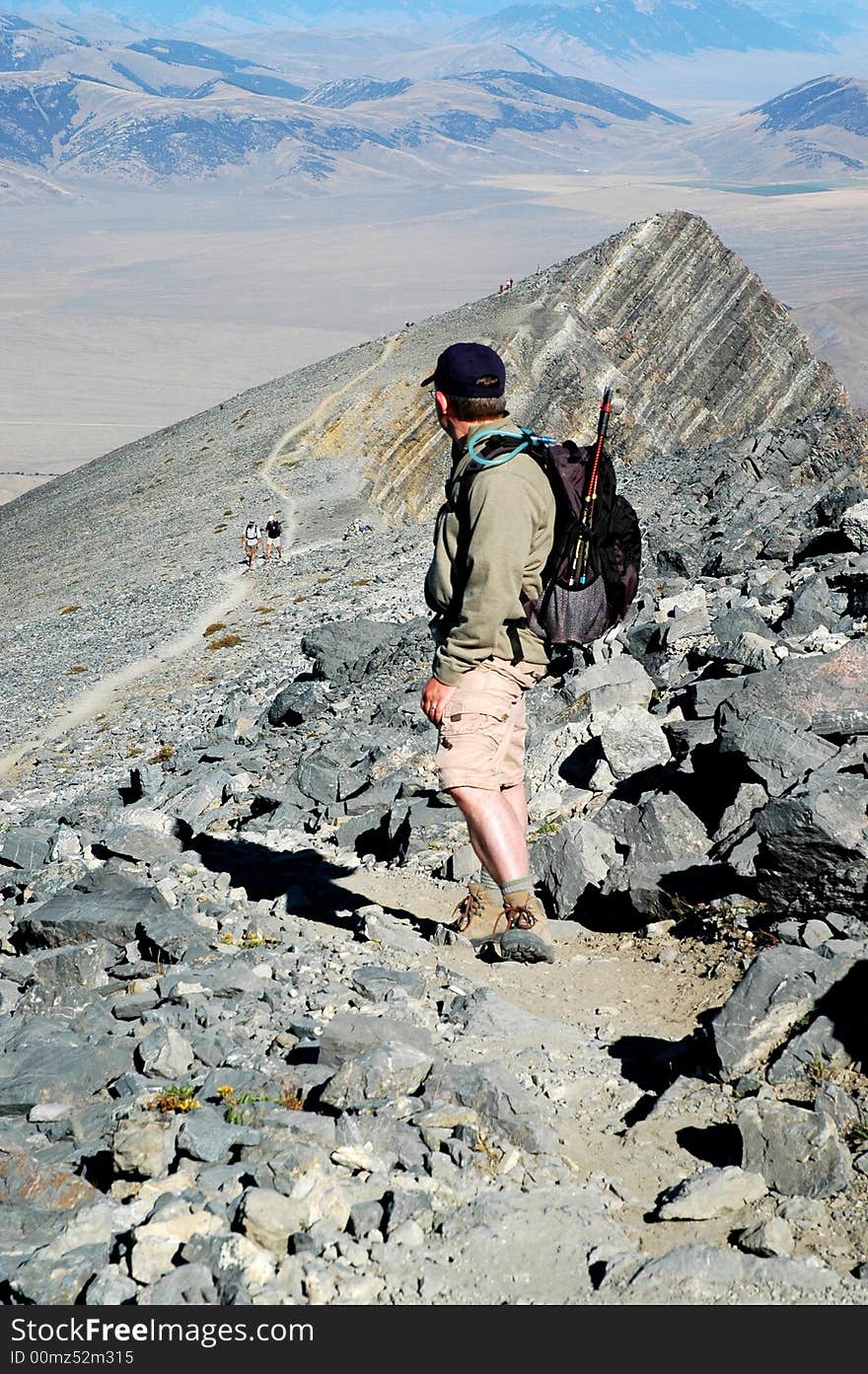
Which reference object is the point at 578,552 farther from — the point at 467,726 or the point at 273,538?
the point at 273,538

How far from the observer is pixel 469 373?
641 centimetres

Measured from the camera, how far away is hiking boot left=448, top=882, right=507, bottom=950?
7.20 m

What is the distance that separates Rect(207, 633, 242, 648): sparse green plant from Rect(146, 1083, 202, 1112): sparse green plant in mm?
20601

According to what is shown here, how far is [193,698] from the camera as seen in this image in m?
22.4

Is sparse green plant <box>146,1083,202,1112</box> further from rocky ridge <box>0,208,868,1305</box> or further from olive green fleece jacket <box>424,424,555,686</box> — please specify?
olive green fleece jacket <box>424,424,555,686</box>

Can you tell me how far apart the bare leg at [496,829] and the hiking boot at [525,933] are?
5.9 inches

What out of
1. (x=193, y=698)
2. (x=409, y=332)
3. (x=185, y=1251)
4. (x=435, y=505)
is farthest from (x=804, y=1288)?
(x=409, y=332)

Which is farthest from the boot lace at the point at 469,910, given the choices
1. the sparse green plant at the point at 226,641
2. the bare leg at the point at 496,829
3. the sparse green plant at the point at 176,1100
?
the sparse green plant at the point at 226,641

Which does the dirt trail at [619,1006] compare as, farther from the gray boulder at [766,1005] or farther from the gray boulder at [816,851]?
the gray boulder at [816,851]

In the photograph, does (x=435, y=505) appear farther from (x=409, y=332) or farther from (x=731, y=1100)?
(x=731, y=1100)

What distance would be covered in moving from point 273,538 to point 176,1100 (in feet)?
96.3

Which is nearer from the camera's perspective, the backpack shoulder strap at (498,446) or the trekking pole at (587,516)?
the backpack shoulder strap at (498,446)

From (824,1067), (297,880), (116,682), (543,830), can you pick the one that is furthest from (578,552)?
(116,682)

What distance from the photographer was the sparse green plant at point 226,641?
26062 mm
